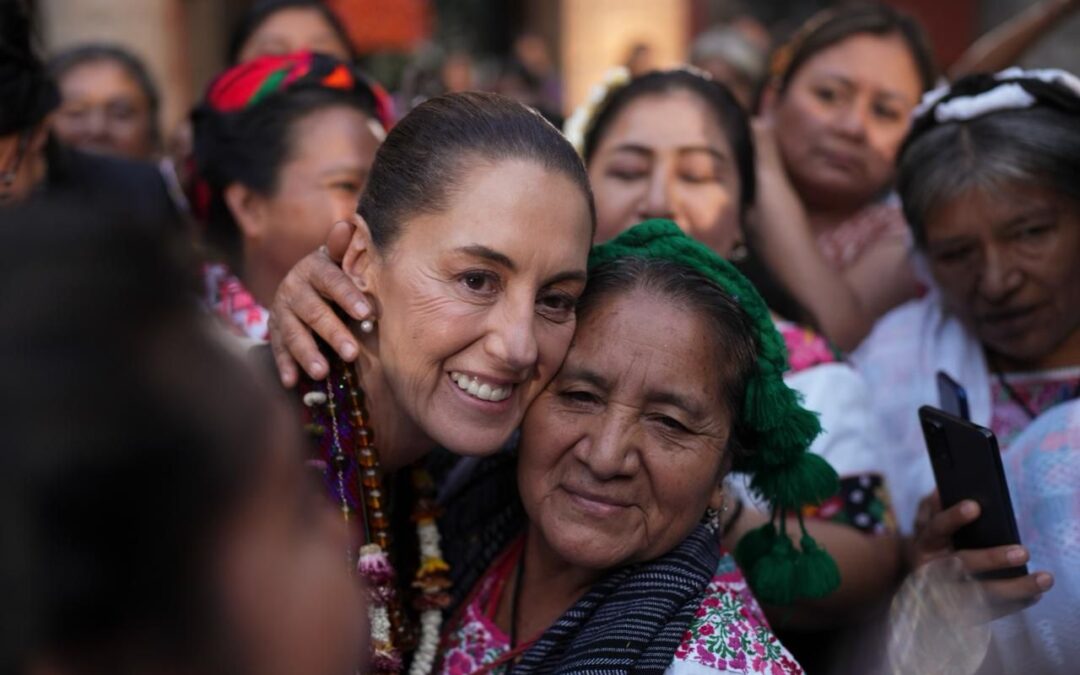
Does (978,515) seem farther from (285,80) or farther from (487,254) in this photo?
(285,80)

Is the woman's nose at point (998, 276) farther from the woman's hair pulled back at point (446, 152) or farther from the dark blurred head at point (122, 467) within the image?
the dark blurred head at point (122, 467)

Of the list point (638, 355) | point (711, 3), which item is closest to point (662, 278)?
point (638, 355)

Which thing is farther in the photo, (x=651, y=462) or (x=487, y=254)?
(x=651, y=462)

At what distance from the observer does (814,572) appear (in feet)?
7.52

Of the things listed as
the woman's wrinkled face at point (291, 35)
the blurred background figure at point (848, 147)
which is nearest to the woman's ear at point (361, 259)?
the blurred background figure at point (848, 147)

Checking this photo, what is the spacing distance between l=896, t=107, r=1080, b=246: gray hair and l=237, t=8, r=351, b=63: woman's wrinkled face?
2.38m

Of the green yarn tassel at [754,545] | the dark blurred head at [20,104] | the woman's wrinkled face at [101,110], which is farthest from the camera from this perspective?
the woman's wrinkled face at [101,110]

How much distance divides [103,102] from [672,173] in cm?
315

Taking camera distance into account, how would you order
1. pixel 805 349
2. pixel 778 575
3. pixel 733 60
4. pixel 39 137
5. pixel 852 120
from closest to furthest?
pixel 778 575 < pixel 805 349 < pixel 39 137 < pixel 852 120 < pixel 733 60

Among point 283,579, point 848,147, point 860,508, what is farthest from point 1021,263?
point 283,579

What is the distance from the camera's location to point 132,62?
5.40 m

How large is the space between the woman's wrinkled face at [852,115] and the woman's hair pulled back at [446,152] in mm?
2127

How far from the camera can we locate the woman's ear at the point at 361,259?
84.1 inches

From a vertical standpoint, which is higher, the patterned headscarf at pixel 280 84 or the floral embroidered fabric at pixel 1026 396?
the patterned headscarf at pixel 280 84
